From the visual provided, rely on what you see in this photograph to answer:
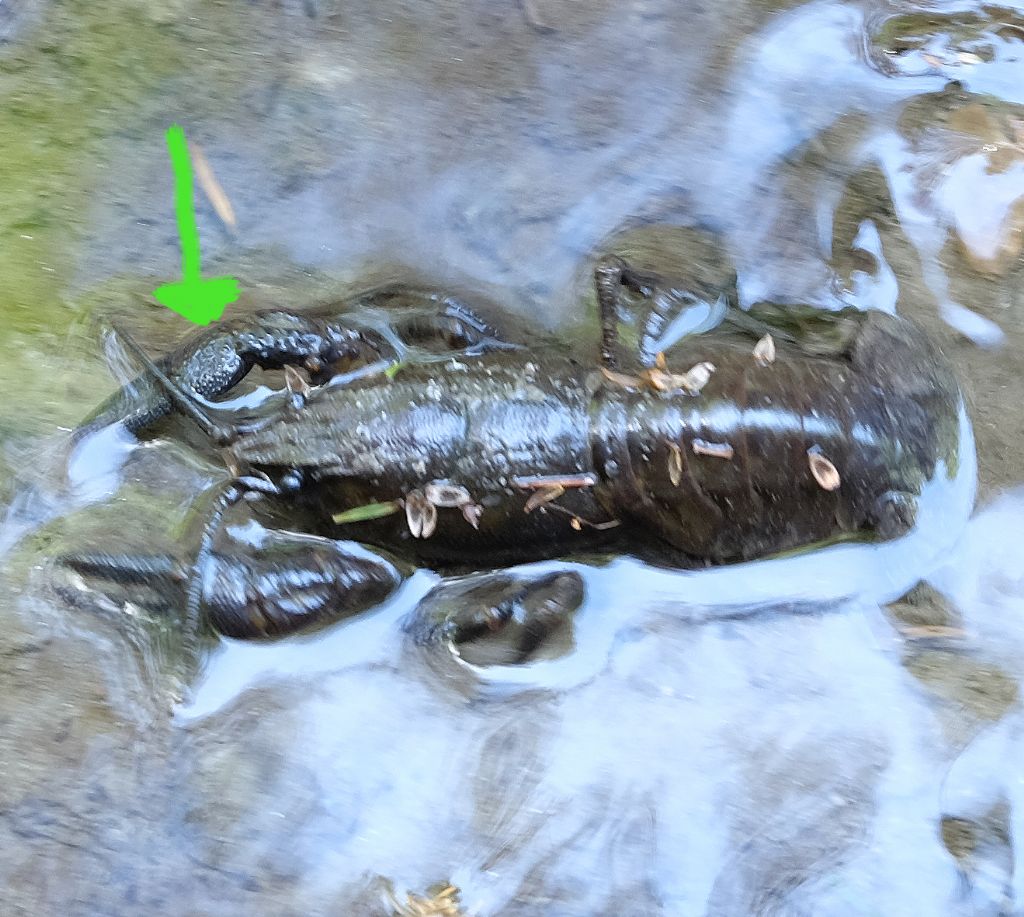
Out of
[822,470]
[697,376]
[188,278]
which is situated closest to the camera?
[822,470]

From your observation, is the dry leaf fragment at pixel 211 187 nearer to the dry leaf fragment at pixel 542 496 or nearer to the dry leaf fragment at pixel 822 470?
the dry leaf fragment at pixel 542 496

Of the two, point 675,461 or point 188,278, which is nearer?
point 675,461

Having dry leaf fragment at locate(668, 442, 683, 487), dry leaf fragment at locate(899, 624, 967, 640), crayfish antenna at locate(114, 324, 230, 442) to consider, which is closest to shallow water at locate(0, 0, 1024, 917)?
dry leaf fragment at locate(899, 624, 967, 640)

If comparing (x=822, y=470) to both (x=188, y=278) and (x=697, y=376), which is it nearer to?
(x=697, y=376)

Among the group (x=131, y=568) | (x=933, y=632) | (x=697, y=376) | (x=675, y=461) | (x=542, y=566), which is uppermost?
(x=697, y=376)

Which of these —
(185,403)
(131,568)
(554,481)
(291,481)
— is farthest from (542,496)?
(131,568)

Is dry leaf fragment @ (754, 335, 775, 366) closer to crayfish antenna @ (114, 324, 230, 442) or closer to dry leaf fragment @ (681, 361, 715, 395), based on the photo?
dry leaf fragment @ (681, 361, 715, 395)

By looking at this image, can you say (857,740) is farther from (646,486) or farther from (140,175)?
(140,175)
